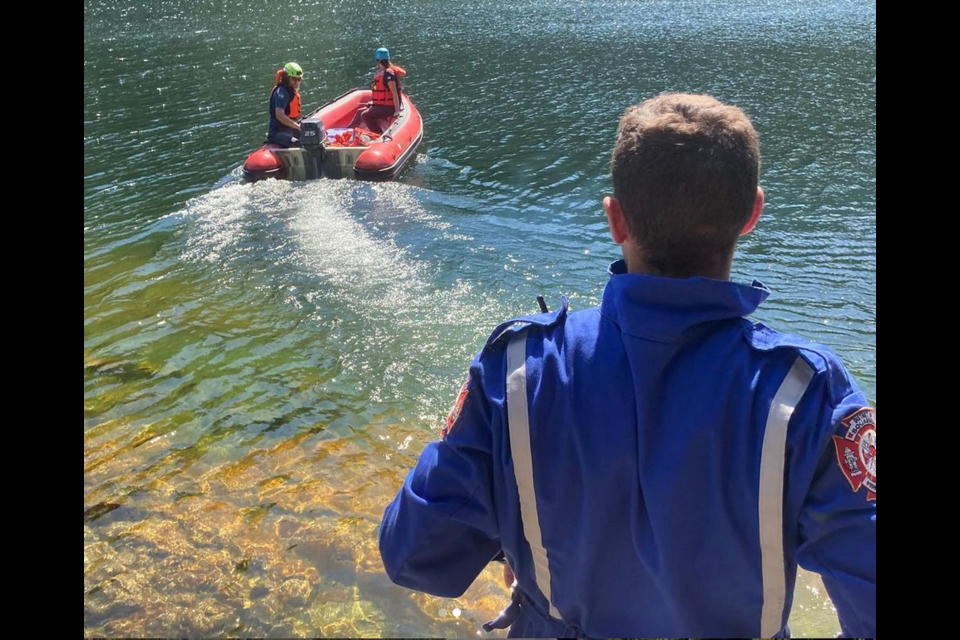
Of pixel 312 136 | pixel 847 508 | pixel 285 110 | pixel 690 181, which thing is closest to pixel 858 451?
pixel 847 508

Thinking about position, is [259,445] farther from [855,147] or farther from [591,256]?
[855,147]

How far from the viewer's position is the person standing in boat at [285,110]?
526 inches

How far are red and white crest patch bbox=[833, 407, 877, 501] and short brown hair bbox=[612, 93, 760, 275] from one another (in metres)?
0.45

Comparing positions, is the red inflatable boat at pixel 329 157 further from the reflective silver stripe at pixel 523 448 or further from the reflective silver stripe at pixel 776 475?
the reflective silver stripe at pixel 776 475

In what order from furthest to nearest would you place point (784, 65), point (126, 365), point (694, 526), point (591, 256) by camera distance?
point (784, 65)
point (591, 256)
point (126, 365)
point (694, 526)

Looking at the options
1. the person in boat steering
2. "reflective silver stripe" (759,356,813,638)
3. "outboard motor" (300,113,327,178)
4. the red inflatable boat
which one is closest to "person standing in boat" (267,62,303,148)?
the red inflatable boat

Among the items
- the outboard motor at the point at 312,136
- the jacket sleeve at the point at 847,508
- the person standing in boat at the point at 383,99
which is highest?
the person standing in boat at the point at 383,99

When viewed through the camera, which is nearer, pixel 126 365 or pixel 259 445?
pixel 259 445

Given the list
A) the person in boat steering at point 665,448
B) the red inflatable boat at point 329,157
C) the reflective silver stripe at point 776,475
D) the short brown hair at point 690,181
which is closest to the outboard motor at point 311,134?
the red inflatable boat at point 329,157

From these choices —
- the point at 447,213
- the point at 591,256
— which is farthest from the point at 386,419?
the point at 447,213

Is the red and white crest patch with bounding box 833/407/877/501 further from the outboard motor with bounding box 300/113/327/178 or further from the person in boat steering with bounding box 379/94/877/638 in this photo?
the outboard motor with bounding box 300/113/327/178

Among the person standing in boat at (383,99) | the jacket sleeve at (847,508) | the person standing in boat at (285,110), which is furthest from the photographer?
the person standing in boat at (383,99)
